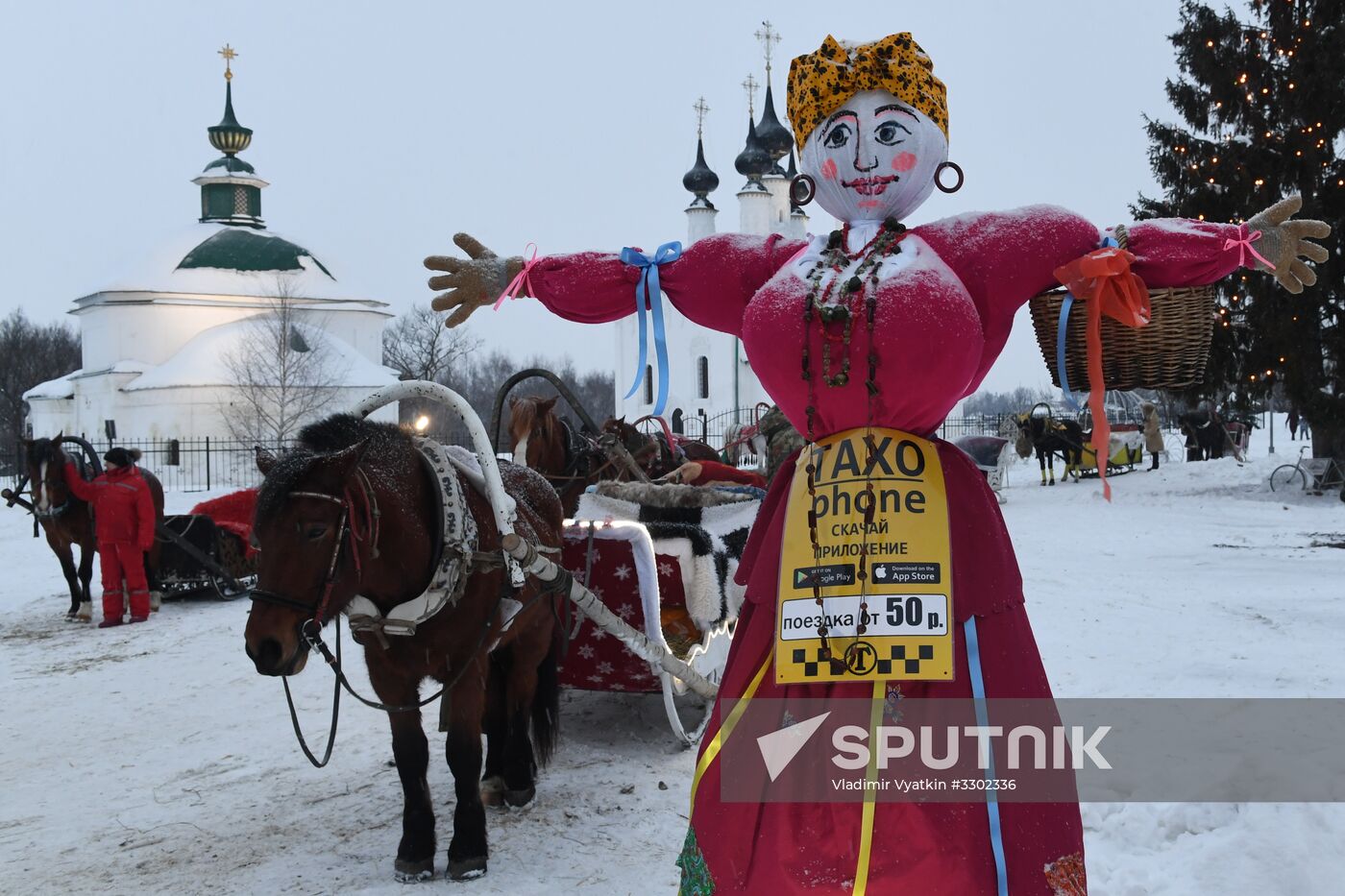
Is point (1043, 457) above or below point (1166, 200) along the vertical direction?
below

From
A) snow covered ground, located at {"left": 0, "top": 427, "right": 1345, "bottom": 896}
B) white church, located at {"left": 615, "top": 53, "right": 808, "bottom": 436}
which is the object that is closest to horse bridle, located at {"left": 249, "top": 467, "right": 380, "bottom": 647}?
snow covered ground, located at {"left": 0, "top": 427, "right": 1345, "bottom": 896}

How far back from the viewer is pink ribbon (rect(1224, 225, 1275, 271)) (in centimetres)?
275

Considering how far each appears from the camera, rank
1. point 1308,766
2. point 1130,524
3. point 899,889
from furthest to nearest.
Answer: point 1130,524 < point 1308,766 < point 899,889

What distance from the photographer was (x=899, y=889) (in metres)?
2.36

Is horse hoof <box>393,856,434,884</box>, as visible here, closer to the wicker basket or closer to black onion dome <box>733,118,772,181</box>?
the wicker basket

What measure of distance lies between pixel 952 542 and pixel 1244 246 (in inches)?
44.8

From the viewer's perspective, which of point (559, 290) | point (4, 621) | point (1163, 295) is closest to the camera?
point (1163, 295)

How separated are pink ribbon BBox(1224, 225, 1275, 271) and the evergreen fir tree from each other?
14.8m


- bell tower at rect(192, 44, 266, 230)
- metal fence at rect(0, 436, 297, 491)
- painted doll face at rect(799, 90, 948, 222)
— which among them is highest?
bell tower at rect(192, 44, 266, 230)

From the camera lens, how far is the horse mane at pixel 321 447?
3580mm

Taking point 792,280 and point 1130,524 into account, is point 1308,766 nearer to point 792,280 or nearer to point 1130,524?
point 792,280

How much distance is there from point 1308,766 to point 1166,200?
624 inches

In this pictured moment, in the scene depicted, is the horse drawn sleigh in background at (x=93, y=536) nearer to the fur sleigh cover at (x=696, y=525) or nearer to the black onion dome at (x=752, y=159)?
the fur sleigh cover at (x=696, y=525)

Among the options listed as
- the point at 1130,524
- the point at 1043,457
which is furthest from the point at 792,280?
the point at 1043,457
